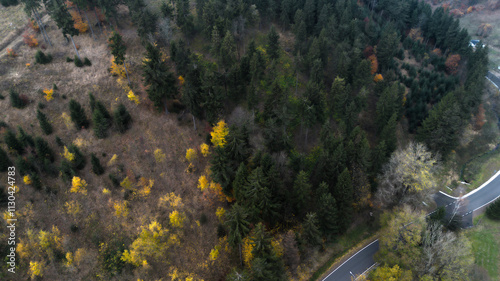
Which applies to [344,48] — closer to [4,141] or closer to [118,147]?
[118,147]

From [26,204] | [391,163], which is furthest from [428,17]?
[26,204]

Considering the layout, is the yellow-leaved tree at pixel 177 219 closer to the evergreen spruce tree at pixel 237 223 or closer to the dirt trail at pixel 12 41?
the evergreen spruce tree at pixel 237 223

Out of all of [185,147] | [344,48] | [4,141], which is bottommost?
[185,147]

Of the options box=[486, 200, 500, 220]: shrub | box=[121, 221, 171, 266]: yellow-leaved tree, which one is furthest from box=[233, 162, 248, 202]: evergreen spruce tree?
box=[486, 200, 500, 220]: shrub

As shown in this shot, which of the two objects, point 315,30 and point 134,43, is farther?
point 315,30

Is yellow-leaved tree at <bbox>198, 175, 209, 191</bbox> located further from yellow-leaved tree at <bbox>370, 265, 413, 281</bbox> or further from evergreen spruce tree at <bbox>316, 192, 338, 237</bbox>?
yellow-leaved tree at <bbox>370, 265, 413, 281</bbox>

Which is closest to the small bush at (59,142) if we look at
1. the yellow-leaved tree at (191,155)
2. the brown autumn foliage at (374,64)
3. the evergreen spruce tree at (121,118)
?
the evergreen spruce tree at (121,118)
